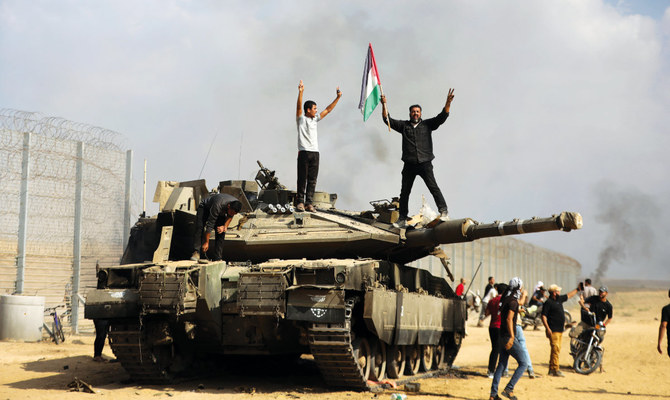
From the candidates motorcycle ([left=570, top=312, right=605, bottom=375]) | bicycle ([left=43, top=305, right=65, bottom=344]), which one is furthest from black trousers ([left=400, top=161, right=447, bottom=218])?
bicycle ([left=43, top=305, right=65, bottom=344])

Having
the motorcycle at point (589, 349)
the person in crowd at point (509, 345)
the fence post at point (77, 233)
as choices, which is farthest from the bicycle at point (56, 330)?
the motorcycle at point (589, 349)

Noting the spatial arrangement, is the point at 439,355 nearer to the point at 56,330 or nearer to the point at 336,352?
the point at 336,352

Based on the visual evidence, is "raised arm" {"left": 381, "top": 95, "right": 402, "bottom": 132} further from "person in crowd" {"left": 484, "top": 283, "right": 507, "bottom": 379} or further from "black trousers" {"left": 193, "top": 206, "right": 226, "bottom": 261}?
"black trousers" {"left": 193, "top": 206, "right": 226, "bottom": 261}

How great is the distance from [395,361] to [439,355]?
8.75ft

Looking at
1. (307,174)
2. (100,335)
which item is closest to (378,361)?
(307,174)

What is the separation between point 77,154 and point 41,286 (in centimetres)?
333

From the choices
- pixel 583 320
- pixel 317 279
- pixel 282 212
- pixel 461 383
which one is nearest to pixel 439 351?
pixel 461 383

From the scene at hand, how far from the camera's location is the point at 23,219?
1770 centimetres

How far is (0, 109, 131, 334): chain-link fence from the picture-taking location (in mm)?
17719

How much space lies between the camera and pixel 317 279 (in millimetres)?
10633

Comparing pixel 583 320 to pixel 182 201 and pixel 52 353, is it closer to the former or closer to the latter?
pixel 182 201

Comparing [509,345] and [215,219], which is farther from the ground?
[215,219]

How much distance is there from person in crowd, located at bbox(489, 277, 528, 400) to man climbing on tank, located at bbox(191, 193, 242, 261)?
4371mm

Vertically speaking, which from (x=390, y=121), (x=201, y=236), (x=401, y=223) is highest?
(x=390, y=121)
